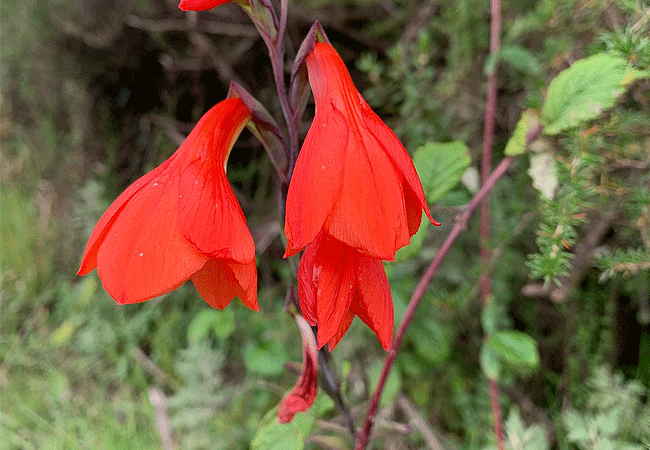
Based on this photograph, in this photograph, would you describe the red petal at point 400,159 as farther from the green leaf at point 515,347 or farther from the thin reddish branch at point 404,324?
the green leaf at point 515,347

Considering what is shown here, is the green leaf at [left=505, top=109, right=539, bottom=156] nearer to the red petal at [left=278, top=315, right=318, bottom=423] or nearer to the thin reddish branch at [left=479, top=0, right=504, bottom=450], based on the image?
the thin reddish branch at [left=479, top=0, right=504, bottom=450]

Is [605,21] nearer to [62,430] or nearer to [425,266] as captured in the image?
[425,266]

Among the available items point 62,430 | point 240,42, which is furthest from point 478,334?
point 240,42

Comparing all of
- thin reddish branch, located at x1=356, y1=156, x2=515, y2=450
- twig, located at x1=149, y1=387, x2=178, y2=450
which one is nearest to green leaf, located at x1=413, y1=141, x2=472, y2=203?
thin reddish branch, located at x1=356, y1=156, x2=515, y2=450

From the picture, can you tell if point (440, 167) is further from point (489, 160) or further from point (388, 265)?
point (489, 160)

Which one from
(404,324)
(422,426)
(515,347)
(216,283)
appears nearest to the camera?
(216,283)

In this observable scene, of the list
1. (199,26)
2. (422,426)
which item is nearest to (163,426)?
(422,426)
